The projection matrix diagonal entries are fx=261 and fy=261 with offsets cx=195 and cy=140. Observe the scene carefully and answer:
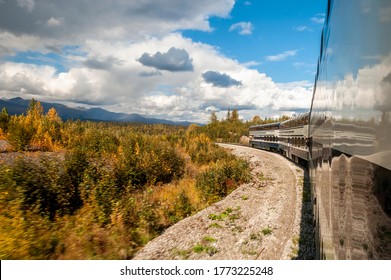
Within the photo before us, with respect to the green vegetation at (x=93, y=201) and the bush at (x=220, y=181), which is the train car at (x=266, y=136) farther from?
the green vegetation at (x=93, y=201)

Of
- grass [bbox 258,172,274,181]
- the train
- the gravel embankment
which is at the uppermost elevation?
the train

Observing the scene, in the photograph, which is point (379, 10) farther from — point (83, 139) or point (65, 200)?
point (83, 139)

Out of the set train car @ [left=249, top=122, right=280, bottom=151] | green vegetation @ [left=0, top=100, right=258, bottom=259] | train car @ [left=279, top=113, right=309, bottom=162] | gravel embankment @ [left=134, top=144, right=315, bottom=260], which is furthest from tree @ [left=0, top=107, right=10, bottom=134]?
train car @ [left=249, top=122, right=280, bottom=151]

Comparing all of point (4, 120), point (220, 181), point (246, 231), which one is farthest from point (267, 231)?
point (4, 120)

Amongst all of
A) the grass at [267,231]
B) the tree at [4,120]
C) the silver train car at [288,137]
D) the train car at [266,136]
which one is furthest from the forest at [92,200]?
the train car at [266,136]

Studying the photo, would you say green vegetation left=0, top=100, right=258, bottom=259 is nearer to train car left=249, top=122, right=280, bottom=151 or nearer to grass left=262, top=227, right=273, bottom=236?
grass left=262, top=227, right=273, bottom=236

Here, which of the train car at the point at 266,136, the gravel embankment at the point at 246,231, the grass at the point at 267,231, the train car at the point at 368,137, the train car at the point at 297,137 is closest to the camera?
the train car at the point at 368,137

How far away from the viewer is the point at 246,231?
7.84m

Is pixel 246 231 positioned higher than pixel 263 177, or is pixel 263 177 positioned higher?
pixel 263 177

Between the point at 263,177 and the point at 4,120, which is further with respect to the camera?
the point at 4,120

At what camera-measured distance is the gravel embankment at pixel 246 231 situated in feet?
21.7

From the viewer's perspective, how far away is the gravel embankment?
662 centimetres

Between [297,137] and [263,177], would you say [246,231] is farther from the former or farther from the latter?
[297,137]

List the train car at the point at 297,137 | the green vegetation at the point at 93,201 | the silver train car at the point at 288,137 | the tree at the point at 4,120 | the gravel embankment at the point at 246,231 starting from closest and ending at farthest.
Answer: the green vegetation at the point at 93,201, the gravel embankment at the point at 246,231, the train car at the point at 297,137, the silver train car at the point at 288,137, the tree at the point at 4,120
